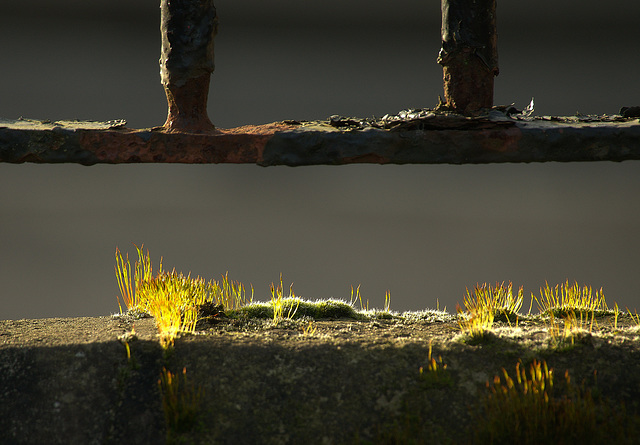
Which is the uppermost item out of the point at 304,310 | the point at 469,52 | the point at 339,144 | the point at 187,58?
the point at 469,52

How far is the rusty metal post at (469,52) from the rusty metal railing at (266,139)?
0.31 metres

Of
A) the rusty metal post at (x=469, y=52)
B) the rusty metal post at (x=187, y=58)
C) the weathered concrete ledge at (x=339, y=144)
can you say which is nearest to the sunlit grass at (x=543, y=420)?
the weathered concrete ledge at (x=339, y=144)

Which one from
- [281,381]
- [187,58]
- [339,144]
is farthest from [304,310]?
[187,58]

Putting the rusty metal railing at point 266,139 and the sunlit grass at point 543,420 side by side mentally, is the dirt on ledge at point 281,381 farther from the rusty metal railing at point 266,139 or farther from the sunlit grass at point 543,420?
the rusty metal railing at point 266,139

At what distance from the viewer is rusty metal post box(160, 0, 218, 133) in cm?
350

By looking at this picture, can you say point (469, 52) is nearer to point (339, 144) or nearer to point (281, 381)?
point (339, 144)

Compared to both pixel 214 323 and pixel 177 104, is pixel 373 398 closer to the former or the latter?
pixel 214 323

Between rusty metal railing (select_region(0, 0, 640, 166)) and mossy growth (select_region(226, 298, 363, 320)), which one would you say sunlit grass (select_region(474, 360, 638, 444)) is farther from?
mossy growth (select_region(226, 298, 363, 320))

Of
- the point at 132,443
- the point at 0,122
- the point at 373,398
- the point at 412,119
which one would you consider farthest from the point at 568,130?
the point at 0,122

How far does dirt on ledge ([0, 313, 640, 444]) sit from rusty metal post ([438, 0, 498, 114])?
1.49 metres

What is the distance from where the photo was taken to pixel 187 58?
3.51 meters

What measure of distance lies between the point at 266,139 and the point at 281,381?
137cm

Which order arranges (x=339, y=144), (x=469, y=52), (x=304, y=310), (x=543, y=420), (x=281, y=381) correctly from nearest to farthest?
(x=543, y=420)
(x=281, y=381)
(x=339, y=144)
(x=469, y=52)
(x=304, y=310)

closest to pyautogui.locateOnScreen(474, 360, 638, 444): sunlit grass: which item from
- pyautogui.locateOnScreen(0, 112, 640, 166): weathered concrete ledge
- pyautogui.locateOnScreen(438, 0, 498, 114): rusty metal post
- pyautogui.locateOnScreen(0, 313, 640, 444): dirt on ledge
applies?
pyautogui.locateOnScreen(0, 313, 640, 444): dirt on ledge
